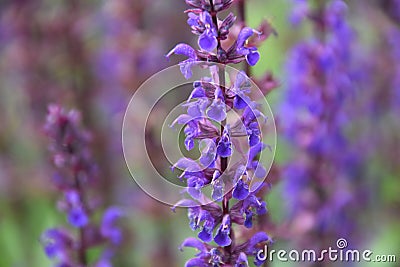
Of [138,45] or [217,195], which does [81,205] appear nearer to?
[217,195]

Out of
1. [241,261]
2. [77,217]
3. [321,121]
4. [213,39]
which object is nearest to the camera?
[213,39]

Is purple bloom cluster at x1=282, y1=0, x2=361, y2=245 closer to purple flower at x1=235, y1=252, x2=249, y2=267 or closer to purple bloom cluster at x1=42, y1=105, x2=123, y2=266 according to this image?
purple bloom cluster at x1=42, y1=105, x2=123, y2=266

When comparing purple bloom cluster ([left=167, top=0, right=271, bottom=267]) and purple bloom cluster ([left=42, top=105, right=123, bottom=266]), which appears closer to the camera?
purple bloom cluster ([left=167, top=0, right=271, bottom=267])

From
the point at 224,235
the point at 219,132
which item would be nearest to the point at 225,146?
the point at 219,132

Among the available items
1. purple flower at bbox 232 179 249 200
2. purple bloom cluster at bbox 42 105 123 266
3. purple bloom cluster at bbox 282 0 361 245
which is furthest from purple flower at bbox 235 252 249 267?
purple bloom cluster at bbox 282 0 361 245

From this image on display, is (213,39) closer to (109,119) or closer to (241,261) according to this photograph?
(241,261)

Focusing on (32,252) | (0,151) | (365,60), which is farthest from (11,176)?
(365,60)
